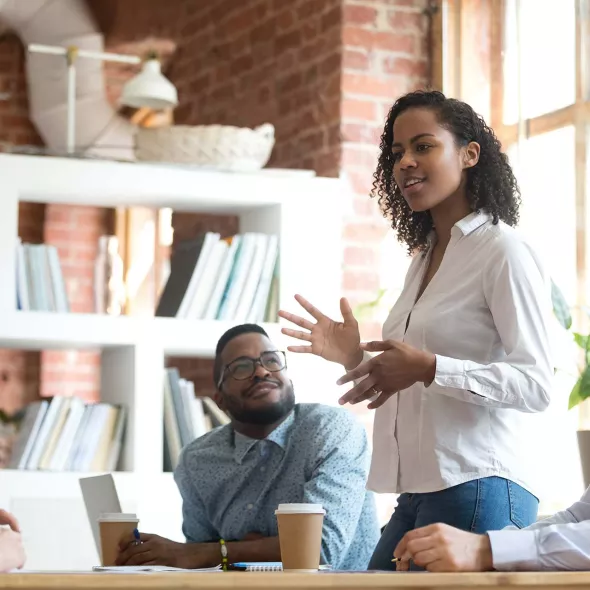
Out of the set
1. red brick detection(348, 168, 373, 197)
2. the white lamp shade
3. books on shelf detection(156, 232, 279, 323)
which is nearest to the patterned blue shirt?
books on shelf detection(156, 232, 279, 323)

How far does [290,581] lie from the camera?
1.16 m

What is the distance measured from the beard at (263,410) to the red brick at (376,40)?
64.7 inches

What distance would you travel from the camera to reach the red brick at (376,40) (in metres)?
4.00

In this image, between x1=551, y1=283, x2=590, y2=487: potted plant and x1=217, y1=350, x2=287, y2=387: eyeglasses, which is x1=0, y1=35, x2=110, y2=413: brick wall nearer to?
x1=217, y1=350, x2=287, y2=387: eyeglasses

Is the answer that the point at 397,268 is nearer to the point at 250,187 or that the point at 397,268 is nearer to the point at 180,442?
the point at 250,187

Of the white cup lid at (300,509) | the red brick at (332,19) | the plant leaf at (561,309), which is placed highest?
the red brick at (332,19)

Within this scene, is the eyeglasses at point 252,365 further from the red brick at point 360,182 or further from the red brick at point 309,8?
the red brick at point 309,8

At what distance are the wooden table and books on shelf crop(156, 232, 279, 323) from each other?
2556 mm

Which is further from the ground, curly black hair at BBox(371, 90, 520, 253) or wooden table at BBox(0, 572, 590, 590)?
curly black hair at BBox(371, 90, 520, 253)

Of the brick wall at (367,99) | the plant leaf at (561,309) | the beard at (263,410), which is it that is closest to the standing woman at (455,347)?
the beard at (263,410)

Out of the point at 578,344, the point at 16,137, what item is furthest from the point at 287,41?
the point at 16,137

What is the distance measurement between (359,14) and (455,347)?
2.30m

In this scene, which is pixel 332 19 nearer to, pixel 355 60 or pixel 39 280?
pixel 355 60

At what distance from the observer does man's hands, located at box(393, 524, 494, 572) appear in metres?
1.35
